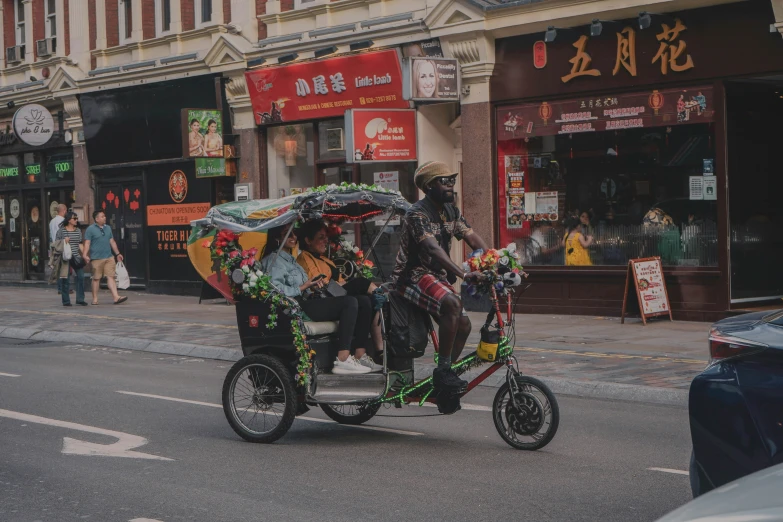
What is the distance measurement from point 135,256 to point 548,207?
1139 cm

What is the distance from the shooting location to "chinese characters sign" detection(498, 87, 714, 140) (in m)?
15.6

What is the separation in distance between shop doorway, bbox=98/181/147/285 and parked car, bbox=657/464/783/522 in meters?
22.8

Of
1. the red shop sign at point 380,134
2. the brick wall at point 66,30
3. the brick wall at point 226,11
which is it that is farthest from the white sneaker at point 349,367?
the brick wall at point 66,30

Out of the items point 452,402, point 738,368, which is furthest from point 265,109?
point 738,368

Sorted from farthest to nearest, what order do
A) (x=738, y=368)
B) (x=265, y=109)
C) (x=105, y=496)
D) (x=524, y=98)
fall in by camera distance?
(x=265, y=109)
(x=524, y=98)
(x=105, y=496)
(x=738, y=368)

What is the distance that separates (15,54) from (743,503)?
28982 millimetres

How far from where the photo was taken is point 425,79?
58.1 ft

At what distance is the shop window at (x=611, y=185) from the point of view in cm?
1581

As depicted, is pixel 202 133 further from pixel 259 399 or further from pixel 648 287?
pixel 259 399

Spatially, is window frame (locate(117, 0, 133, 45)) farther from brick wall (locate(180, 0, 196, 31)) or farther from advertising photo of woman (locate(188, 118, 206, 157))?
advertising photo of woman (locate(188, 118, 206, 157))

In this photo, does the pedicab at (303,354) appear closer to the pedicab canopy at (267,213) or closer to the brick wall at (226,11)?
the pedicab canopy at (267,213)

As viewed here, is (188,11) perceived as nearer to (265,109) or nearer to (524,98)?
(265,109)

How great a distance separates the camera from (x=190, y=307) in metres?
20.8

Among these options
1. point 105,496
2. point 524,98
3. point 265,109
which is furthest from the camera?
point 265,109
